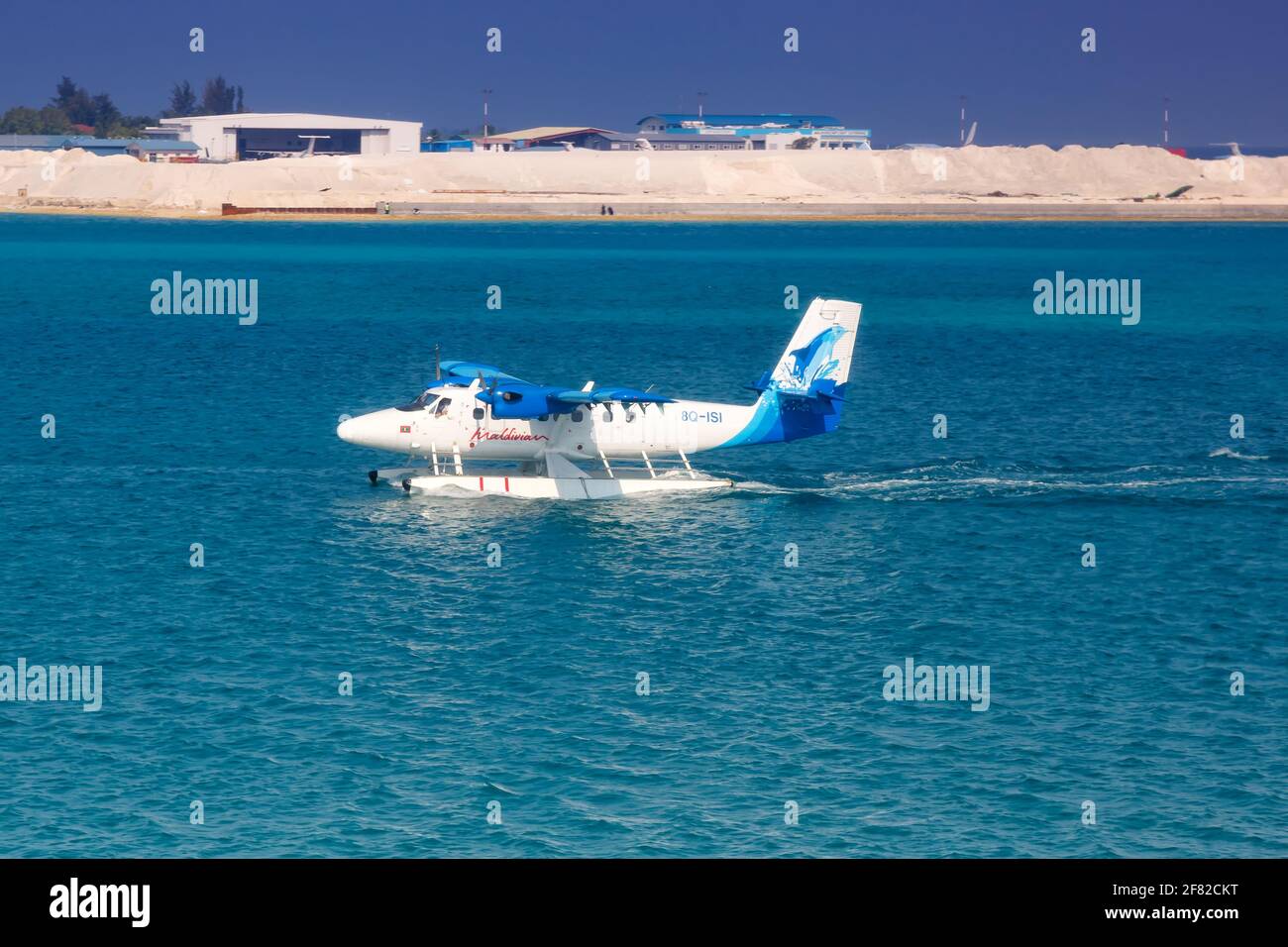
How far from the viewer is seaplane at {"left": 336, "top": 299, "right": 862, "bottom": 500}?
156ft

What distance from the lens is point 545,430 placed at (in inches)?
1918

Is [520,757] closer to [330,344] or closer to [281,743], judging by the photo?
[281,743]

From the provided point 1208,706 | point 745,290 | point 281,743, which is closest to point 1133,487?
point 1208,706

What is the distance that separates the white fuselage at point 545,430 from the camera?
47.6m

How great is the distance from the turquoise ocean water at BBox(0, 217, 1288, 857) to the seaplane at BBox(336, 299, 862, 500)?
1.01m

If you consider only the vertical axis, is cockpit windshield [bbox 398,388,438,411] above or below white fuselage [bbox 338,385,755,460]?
above

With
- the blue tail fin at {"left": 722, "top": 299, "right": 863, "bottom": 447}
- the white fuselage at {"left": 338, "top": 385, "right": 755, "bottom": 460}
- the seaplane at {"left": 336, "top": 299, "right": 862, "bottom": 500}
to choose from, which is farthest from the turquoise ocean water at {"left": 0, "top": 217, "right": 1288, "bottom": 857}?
the blue tail fin at {"left": 722, "top": 299, "right": 863, "bottom": 447}

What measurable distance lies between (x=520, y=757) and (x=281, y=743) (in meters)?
4.68

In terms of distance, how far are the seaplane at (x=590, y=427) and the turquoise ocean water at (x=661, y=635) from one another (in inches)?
39.8

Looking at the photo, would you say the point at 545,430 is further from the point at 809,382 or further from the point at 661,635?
the point at 661,635

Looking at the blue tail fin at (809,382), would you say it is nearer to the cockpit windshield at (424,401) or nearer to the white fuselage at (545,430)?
the white fuselage at (545,430)

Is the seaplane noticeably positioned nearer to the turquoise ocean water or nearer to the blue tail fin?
the blue tail fin

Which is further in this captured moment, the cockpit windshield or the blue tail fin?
the blue tail fin

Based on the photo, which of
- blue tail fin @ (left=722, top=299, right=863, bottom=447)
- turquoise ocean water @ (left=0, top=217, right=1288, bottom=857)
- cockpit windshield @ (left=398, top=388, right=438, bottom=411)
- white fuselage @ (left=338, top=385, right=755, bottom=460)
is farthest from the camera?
blue tail fin @ (left=722, top=299, right=863, bottom=447)
